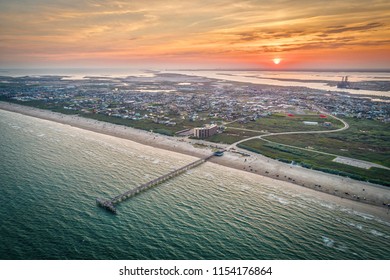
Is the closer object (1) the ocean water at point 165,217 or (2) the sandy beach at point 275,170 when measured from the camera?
(1) the ocean water at point 165,217

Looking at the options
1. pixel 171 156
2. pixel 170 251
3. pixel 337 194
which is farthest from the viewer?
pixel 171 156

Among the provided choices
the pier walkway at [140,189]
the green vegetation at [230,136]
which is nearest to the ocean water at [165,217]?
the pier walkway at [140,189]

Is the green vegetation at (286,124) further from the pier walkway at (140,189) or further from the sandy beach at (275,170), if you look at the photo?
the pier walkway at (140,189)

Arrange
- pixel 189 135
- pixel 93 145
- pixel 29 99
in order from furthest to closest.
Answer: pixel 29 99
pixel 189 135
pixel 93 145

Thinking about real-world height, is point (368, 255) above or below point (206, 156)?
below

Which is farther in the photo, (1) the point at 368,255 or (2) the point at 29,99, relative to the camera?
(2) the point at 29,99

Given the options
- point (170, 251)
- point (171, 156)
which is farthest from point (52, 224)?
point (171, 156)

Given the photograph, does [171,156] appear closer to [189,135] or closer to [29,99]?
[189,135]
